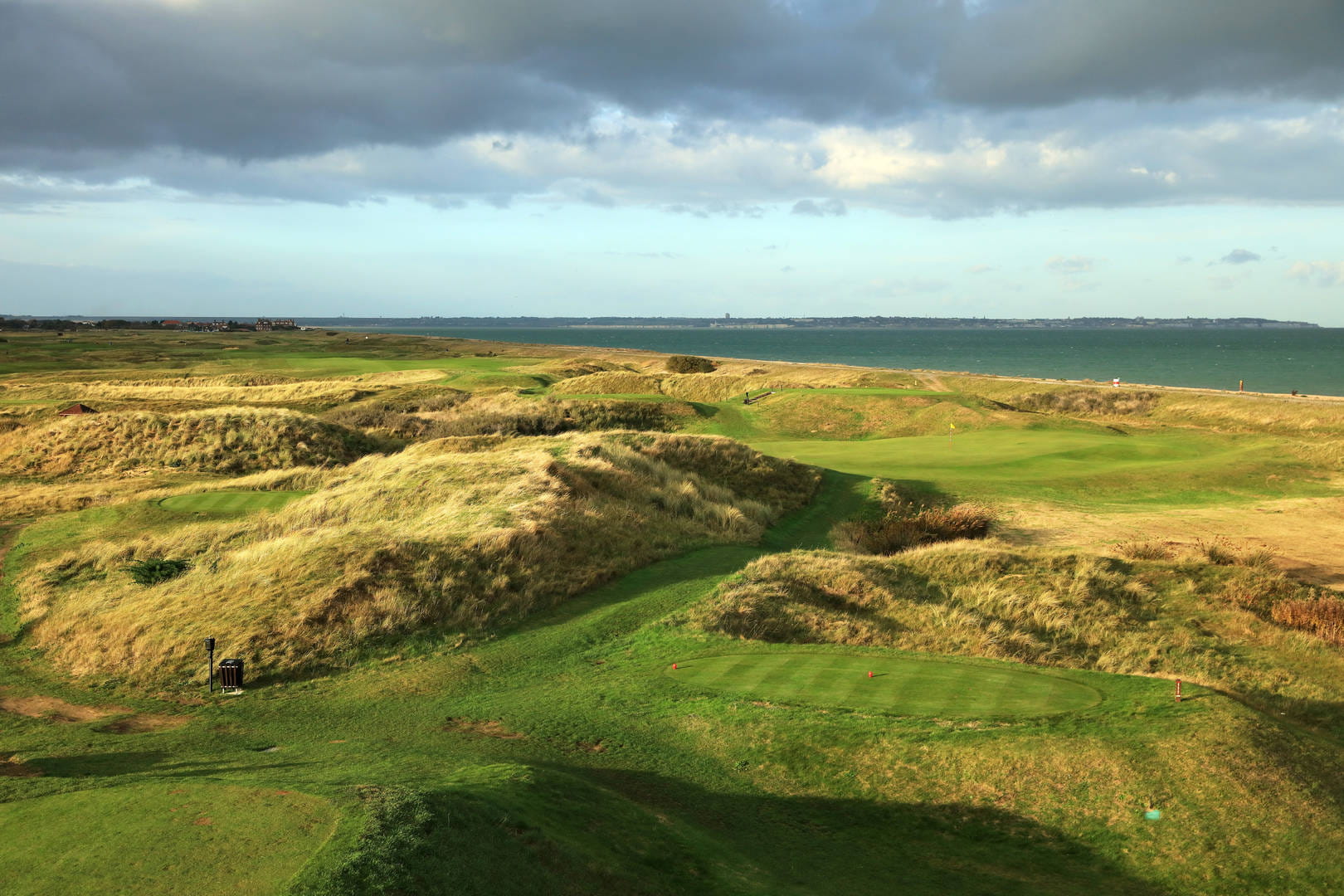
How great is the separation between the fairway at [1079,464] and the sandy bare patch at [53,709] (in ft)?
92.5

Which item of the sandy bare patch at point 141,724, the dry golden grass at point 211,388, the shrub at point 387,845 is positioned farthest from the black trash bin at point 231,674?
the dry golden grass at point 211,388

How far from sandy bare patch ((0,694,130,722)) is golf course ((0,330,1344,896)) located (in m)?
→ 0.12

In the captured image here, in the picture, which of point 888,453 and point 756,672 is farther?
point 888,453

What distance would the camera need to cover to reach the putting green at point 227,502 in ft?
88.9

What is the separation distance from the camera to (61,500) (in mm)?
29406

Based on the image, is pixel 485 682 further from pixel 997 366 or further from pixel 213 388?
pixel 997 366

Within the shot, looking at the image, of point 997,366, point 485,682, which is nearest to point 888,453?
point 485,682

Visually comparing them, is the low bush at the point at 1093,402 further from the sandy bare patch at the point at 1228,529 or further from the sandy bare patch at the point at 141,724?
the sandy bare patch at the point at 141,724

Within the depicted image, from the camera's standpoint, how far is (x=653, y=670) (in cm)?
1490

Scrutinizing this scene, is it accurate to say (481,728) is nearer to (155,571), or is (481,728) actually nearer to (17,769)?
(17,769)

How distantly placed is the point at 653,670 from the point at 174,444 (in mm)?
30432

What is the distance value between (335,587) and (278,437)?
23014mm

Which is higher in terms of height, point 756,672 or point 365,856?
point 365,856

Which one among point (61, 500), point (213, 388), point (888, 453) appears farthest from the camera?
point (213, 388)
